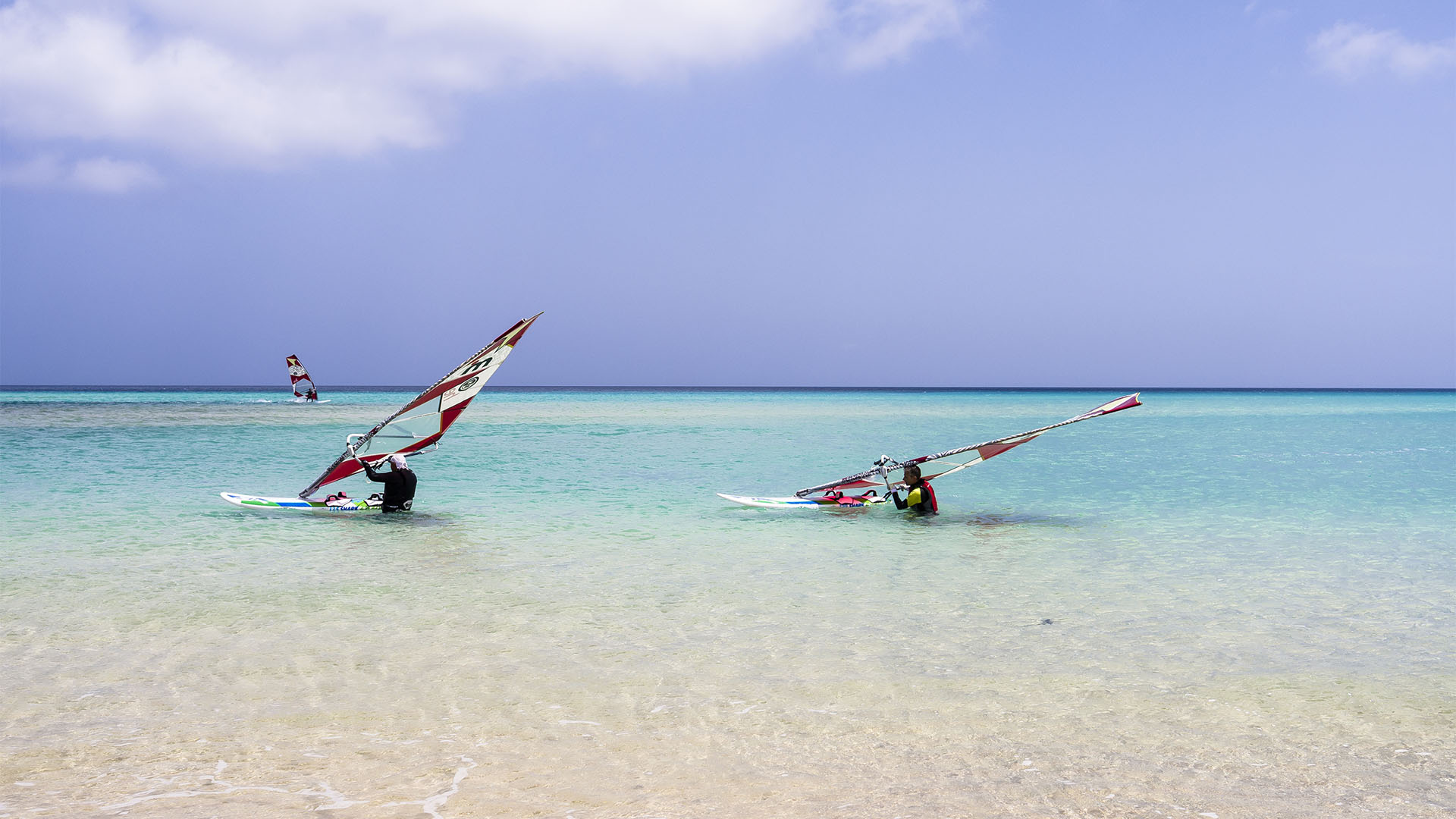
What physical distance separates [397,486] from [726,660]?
10383 millimetres

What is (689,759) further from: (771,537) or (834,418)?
(834,418)

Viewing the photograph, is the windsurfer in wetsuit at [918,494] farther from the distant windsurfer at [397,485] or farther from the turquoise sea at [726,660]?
the distant windsurfer at [397,485]

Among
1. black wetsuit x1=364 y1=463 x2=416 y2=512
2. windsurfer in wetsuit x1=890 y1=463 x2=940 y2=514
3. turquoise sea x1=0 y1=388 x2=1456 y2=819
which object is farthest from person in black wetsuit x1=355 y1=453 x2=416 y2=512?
windsurfer in wetsuit x1=890 y1=463 x2=940 y2=514

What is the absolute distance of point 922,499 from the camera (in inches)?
634

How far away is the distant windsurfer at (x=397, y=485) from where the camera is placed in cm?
1638

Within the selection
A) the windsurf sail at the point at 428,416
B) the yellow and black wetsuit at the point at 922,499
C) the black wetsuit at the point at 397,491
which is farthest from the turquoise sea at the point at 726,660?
the windsurf sail at the point at 428,416

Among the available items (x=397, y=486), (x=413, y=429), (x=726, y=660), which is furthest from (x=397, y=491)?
(x=726, y=660)

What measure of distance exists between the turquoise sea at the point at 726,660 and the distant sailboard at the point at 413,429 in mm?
877

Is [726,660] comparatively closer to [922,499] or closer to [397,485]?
[922,499]

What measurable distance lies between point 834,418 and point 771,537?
A: 178 ft

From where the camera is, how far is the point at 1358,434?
45344 millimetres

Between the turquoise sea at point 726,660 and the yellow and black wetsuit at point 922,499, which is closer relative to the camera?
the turquoise sea at point 726,660

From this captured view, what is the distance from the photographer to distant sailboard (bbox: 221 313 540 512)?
16031mm

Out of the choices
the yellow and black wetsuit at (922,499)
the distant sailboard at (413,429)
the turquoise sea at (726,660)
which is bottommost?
the turquoise sea at (726,660)
